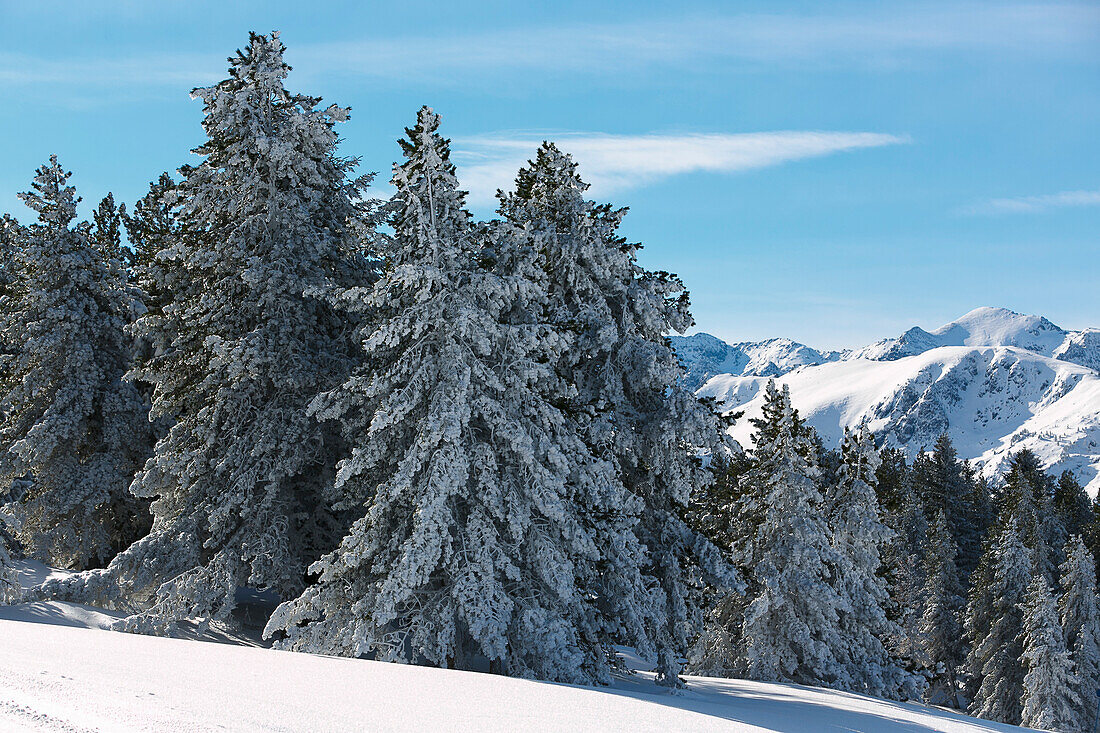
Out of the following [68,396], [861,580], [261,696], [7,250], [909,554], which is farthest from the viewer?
[909,554]

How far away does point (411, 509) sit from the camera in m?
12.9

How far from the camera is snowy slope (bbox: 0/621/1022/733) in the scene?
554 cm

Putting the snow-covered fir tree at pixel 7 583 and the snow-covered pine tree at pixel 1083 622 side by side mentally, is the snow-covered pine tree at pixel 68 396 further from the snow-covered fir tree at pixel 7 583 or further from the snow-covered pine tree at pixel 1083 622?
the snow-covered pine tree at pixel 1083 622

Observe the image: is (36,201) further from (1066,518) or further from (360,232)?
(1066,518)

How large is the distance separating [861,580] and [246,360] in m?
18.7

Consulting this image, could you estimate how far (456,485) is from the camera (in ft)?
40.4

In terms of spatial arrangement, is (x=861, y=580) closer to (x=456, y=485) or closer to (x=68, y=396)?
(x=456, y=485)

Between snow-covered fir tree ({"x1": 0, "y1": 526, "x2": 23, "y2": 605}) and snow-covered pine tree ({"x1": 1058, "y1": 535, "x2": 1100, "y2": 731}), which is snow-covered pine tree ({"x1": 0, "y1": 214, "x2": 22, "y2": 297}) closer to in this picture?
snow-covered fir tree ({"x1": 0, "y1": 526, "x2": 23, "y2": 605})

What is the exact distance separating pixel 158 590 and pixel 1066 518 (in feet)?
193

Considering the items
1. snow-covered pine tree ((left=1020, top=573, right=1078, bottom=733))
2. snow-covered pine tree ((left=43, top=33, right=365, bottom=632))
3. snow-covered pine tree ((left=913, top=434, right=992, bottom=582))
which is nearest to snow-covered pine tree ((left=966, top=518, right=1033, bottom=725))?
snow-covered pine tree ((left=1020, top=573, right=1078, bottom=733))

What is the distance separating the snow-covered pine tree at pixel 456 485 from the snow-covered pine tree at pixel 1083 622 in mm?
34083

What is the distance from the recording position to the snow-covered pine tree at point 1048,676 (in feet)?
112

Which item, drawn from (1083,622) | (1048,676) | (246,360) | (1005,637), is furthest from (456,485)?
(1005,637)

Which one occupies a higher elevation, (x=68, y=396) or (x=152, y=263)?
(x=152, y=263)
